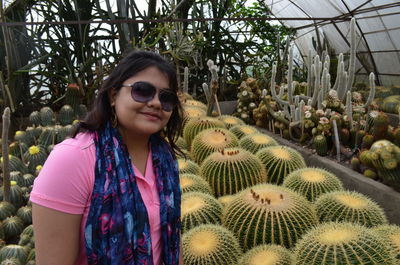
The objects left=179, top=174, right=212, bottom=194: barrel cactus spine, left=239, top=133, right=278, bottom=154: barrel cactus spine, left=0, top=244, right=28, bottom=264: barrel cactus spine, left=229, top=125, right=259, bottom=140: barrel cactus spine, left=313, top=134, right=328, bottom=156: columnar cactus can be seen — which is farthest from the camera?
left=313, top=134, right=328, bottom=156: columnar cactus

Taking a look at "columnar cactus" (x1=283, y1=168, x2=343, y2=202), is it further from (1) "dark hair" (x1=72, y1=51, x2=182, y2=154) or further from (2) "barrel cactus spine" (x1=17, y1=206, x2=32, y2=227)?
(2) "barrel cactus spine" (x1=17, y1=206, x2=32, y2=227)

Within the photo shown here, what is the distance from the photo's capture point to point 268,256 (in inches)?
68.5

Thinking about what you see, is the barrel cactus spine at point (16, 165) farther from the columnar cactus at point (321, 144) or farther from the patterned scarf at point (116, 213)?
the patterned scarf at point (116, 213)

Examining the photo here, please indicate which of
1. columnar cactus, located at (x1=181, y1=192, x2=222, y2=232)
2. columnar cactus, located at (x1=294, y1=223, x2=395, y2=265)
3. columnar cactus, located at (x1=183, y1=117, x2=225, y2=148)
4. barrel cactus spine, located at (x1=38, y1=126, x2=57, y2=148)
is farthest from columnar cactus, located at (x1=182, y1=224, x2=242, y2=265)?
barrel cactus spine, located at (x1=38, y1=126, x2=57, y2=148)

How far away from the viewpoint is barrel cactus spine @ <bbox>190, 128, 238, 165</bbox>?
3.04 m

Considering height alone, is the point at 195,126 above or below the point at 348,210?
above

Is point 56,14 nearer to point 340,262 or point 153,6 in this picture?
point 153,6

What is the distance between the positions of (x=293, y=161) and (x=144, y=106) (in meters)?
1.87

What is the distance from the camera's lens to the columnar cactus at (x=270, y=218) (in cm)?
194

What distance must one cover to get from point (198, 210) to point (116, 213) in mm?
1093

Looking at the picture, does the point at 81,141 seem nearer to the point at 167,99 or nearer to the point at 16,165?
the point at 167,99

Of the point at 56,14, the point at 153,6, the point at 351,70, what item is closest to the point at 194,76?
the point at 153,6

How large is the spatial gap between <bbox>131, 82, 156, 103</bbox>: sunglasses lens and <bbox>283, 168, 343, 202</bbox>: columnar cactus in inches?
59.6

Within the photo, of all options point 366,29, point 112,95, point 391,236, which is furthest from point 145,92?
point 366,29
